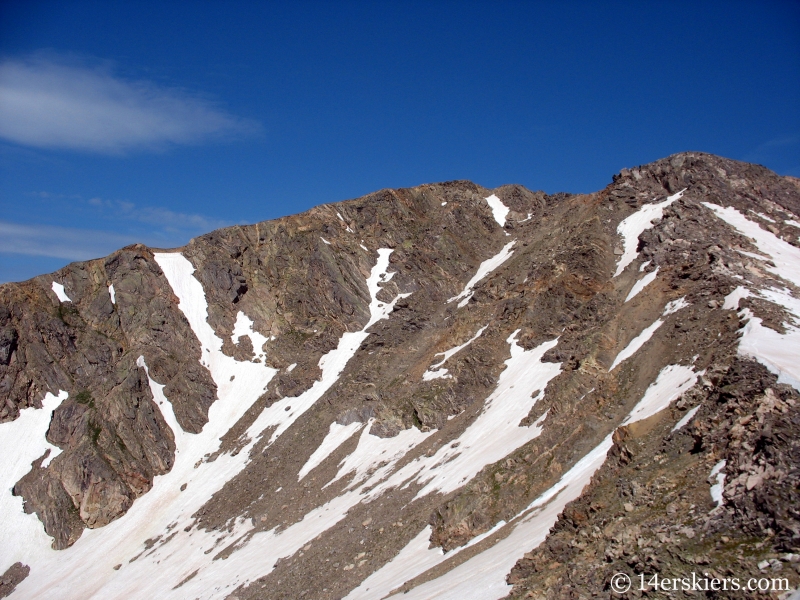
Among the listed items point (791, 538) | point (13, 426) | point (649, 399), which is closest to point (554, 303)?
point (649, 399)

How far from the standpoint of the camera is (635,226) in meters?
57.3

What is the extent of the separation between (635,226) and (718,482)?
44.7 metres

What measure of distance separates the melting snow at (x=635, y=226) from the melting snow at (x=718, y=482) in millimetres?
36134

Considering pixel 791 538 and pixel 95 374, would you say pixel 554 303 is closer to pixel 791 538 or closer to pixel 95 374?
pixel 791 538

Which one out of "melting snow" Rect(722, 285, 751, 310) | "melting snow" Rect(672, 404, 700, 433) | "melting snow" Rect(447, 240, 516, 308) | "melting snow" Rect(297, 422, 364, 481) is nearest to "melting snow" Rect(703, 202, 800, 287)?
"melting snow" Rect(722, 285, 751, 310)

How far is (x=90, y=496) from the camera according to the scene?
5838 centimetres

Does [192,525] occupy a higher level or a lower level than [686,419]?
higher

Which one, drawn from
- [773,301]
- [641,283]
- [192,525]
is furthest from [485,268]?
[192,525]

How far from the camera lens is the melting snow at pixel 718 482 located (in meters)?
16.0

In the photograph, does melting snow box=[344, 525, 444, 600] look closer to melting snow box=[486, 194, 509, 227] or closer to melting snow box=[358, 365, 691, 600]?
melting snow box=[358, 365, 691, 600]

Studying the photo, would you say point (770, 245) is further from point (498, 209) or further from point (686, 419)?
point (498, 209)

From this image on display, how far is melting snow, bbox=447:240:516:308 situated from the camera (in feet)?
227

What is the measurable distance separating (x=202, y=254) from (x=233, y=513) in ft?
138

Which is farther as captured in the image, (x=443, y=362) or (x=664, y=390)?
(x=443, y=362)
